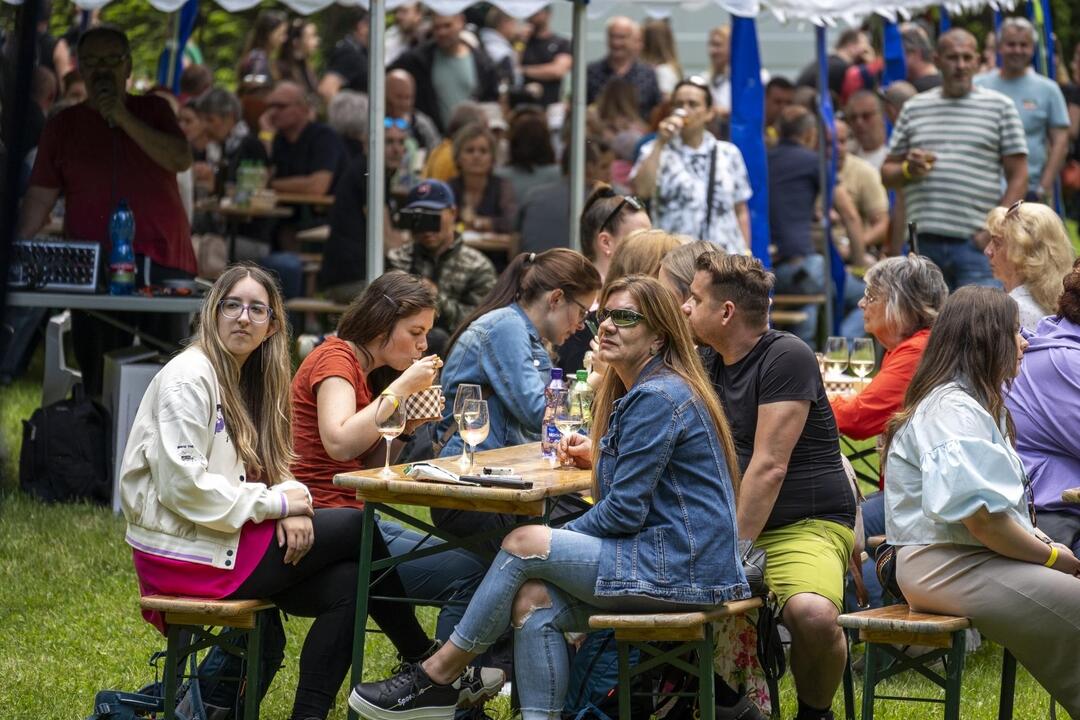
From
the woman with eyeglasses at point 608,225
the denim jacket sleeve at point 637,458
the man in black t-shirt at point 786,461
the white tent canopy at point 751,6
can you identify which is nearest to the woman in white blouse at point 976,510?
the man in black t-shirt at point 786,461

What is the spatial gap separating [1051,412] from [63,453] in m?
4.32

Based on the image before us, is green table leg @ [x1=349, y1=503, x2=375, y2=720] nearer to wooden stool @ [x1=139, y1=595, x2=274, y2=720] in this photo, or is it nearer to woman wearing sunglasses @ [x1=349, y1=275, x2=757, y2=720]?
woman wearing sunglasses @ [x1=349, y1=275, x2=757, y2=720]

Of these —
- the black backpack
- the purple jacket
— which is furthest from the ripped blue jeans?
the black backpack

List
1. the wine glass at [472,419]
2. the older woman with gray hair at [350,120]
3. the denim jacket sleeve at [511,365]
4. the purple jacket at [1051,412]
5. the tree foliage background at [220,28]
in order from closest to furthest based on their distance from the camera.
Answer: the wine glass at [472,419], the purple jacket at [1051,412], the denim jacket sleeve at [511,365], the older woman with gray hair at [350,120], the tree foliage background at [220,28]

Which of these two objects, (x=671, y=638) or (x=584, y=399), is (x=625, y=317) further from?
(x=671, y=638)

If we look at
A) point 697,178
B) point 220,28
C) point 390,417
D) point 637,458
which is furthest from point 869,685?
point 220,28

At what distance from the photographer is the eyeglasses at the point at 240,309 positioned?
394cm

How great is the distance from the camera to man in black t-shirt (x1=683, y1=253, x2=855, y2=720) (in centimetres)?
398

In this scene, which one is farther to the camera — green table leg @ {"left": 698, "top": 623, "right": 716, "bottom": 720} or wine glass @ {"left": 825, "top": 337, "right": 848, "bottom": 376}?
wine glass @ {"left": 825, "top": 337, "right": 848, "bottom": 376}

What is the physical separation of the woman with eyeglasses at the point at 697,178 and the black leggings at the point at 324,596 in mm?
4748

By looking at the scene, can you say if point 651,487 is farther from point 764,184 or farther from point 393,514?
point 764,184

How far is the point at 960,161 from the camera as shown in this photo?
8516mm

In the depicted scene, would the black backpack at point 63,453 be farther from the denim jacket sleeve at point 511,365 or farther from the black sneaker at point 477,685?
the black sneaker at point 477,685

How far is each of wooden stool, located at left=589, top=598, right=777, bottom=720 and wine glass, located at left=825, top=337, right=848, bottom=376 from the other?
225 cm
